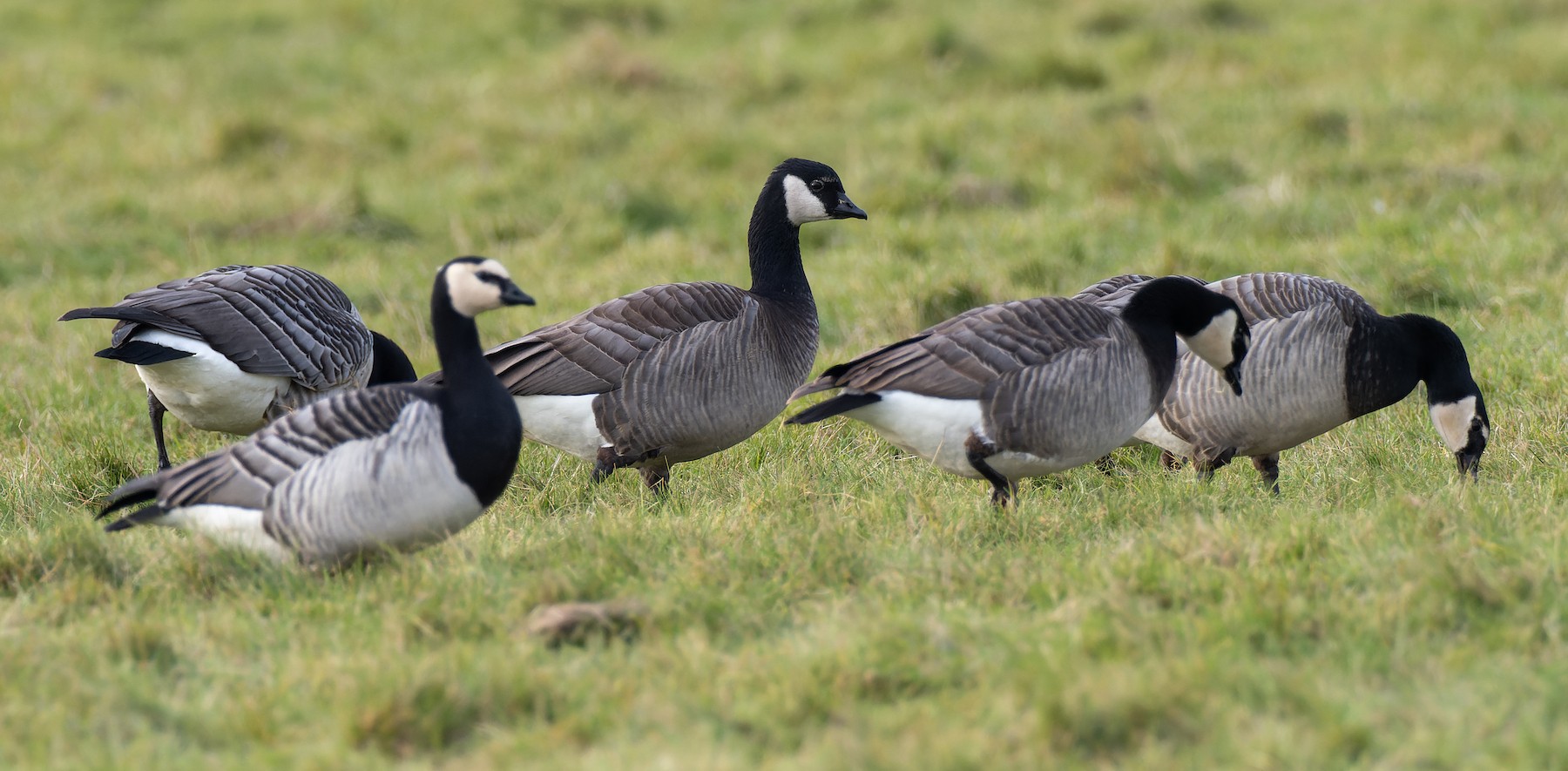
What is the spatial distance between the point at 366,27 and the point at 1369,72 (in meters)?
10.8

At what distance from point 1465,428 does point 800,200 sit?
304 cm

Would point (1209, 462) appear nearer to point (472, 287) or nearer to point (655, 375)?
point (655, 375)

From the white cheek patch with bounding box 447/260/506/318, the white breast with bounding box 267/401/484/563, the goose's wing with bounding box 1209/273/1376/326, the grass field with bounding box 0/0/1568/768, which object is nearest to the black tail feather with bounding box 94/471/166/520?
the grass field with bounding box 0/0/1568/768

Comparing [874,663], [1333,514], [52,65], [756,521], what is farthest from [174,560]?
[52,65]

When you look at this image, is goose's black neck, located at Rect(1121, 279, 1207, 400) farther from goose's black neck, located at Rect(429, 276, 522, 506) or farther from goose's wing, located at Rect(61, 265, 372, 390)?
goose's wing, located at Rect(61, 265, 372, 390)

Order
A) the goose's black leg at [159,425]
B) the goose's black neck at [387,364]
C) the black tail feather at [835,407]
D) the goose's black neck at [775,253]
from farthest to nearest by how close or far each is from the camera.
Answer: the goose's black neck at [387,364], the goose's black neck at [775,253], the goose's black leg at [159,425], the black tail feather at [835,407]

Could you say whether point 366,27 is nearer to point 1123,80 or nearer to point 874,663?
point 1123,80

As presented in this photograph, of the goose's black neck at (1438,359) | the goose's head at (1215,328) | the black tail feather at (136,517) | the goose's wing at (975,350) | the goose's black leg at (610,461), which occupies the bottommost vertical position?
the goose's black neck at (1438,359)

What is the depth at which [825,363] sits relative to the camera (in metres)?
7.85

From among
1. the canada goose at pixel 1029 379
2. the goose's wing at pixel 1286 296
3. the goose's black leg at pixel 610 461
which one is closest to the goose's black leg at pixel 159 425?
the goose's black leg at pixel 610 461

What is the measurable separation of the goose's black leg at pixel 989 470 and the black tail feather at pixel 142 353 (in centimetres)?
336

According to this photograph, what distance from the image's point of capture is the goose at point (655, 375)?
6215 millimetres

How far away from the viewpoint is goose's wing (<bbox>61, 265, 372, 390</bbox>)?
655 centimetres

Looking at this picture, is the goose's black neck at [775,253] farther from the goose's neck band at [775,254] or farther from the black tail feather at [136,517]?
the black tail feather at [136,517]
